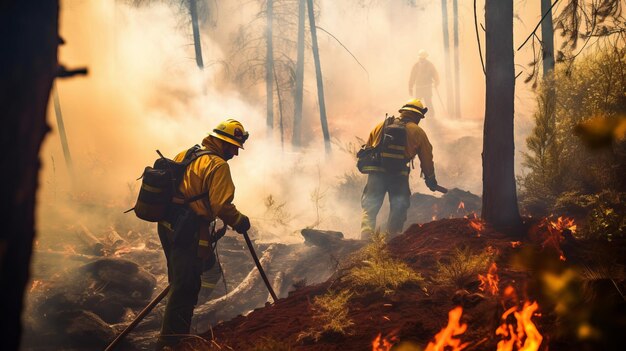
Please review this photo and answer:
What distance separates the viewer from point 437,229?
5.77 metres

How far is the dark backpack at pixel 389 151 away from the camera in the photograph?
23.9 feet

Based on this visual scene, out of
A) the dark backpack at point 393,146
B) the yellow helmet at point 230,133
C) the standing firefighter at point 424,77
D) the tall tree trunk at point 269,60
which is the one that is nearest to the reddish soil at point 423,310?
the yellow helmet at point 230,133

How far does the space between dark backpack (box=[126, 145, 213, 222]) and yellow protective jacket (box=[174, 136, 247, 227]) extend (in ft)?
0.20

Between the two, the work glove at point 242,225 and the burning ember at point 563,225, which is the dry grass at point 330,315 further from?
the burning ember at point 563,225

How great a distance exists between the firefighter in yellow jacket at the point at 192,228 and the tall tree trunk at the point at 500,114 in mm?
3134

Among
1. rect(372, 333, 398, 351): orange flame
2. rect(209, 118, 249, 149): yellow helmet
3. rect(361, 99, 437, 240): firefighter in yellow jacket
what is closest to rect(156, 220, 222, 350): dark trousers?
rect(209, 118, 249, 149): yellow helmet

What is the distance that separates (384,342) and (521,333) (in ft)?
2.88

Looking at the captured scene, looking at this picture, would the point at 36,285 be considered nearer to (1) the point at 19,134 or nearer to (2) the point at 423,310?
(2) the point at 423,310

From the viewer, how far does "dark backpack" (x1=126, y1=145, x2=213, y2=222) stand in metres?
4.67

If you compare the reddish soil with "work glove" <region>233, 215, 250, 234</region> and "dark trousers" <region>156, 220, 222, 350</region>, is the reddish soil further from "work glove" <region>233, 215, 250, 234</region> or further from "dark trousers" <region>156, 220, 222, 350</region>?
"work glove" <region>233, 215, 250, 234</region>

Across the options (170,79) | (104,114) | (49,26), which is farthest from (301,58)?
(49,26)

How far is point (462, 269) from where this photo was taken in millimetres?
4211

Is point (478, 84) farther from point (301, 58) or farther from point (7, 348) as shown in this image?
point (7, 348)

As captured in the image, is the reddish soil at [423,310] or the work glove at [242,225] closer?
the reddish soil at [423,310]
